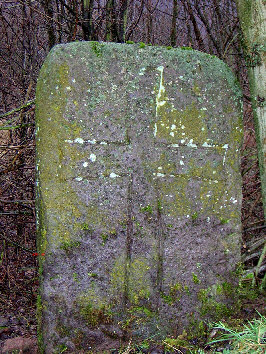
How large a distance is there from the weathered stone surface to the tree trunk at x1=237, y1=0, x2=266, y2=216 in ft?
0.48

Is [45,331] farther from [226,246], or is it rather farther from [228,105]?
[228,105]

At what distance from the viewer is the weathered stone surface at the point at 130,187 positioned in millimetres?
2314

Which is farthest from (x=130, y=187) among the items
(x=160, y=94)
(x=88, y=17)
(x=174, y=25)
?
(x=174, y=25)

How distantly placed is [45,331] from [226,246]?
52.9 inches

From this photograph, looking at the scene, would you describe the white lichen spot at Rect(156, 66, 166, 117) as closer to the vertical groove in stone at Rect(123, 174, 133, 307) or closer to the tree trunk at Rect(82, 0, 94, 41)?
the vertical groove in stone at Rect(123, 174, 133, 307)

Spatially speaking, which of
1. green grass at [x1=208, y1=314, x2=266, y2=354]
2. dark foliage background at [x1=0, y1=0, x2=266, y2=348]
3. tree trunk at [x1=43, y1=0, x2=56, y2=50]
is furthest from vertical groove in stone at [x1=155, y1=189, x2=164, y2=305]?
tree trunk at [x1=43, y1=0, x2=56, y2=50]

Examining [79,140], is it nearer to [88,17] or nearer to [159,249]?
[159,249]

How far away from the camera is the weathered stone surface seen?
231cm

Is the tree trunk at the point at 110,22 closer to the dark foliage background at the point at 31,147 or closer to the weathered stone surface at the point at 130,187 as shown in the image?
the dark foliage background at the point at 31,147

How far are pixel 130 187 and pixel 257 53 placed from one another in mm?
1246

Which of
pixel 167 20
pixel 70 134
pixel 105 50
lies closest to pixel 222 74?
pixel 105 50

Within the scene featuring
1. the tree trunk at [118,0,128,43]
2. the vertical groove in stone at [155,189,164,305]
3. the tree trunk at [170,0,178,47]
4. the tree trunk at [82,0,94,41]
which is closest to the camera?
the vertical groove in stone at [155,189,164,305]

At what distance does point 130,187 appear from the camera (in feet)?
7.84

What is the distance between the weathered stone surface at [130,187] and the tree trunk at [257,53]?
0.15 meters
